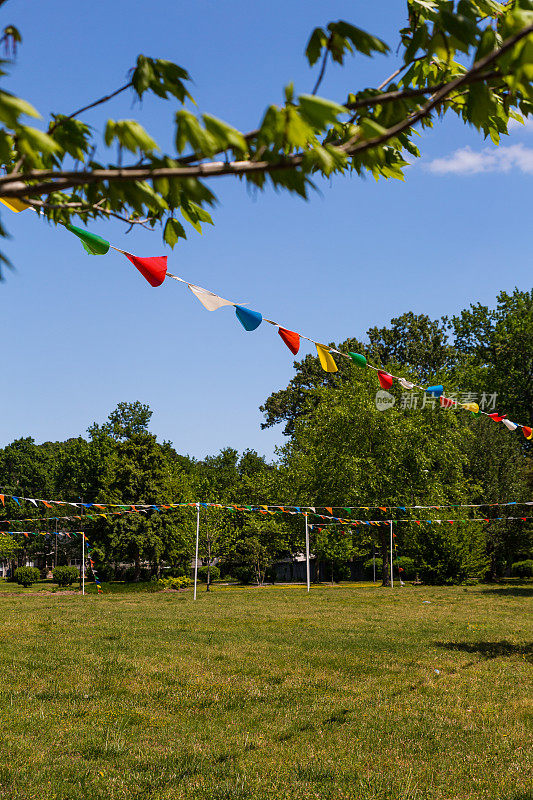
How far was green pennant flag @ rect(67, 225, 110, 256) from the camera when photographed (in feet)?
12.4

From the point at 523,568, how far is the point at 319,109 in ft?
147

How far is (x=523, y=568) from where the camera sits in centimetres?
4175

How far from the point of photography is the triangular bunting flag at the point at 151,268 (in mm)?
4969

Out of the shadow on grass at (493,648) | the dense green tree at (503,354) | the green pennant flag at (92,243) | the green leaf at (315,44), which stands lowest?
the shadow on grass at (493,648)

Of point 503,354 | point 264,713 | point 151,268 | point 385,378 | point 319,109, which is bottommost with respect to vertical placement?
point 264,713

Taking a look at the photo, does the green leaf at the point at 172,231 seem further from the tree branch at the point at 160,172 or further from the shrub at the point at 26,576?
the shrub at the point at 26,576

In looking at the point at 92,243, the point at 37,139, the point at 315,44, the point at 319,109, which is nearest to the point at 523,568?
the point at 92,243

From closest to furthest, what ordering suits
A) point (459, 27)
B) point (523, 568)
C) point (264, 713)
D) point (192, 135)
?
point (192, 135)
point (459, 27)
point (264, 713)
point (523, 568)

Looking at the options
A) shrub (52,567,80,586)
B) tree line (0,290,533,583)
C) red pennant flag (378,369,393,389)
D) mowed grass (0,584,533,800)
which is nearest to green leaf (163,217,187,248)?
mowed grass (0,584,533,800)

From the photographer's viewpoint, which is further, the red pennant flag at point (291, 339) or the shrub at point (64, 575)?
the shrub at point (64, 575)

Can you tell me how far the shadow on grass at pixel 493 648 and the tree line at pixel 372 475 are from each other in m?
19.9

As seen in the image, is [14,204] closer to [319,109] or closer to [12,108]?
[12,108]

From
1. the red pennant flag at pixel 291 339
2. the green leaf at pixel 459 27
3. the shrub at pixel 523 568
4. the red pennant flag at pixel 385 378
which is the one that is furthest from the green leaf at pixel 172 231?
the shrub at pixel 523 568

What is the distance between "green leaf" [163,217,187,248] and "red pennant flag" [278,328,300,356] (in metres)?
4.91
